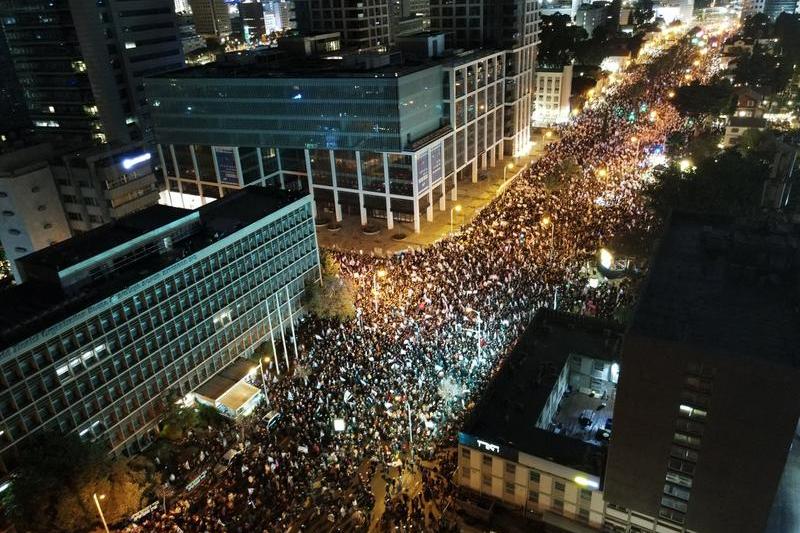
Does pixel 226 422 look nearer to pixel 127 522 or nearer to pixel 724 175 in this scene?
pixel 127 522

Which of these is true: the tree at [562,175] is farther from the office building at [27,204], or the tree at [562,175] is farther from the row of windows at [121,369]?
the office building at [27,204]

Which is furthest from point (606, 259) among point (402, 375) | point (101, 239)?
point (101, 239)

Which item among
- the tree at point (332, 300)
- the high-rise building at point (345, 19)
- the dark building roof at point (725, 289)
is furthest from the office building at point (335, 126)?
the dark building roof at point (725, 289)

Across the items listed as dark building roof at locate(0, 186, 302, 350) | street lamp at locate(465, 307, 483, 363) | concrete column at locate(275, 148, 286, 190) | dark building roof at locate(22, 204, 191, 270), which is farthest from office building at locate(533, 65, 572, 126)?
dark building roof at locate(22, 204, 191, 270)

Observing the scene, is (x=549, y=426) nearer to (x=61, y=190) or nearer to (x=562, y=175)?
(x=562, y=175)

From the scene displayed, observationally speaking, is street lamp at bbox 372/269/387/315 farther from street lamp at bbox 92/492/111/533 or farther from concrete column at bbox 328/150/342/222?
street lamp at bbox 92/492/111/533
